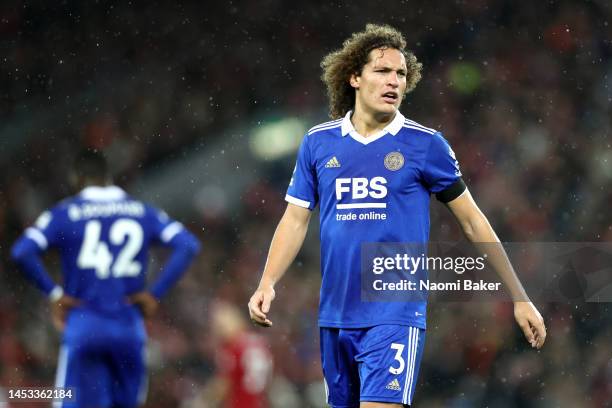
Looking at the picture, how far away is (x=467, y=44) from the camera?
11.2 metres

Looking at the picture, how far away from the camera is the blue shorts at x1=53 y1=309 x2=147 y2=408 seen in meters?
6.05

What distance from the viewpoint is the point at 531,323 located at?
151 inches

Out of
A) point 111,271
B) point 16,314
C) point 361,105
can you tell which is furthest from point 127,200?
point 16,314

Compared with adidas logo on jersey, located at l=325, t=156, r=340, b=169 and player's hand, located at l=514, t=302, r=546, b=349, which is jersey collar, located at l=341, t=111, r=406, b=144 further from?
player's hand, located at l=514, t=302, r=546, b=349

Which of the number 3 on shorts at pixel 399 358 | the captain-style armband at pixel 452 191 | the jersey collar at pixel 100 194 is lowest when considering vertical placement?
the number 3 on shorts at pixel 399 358

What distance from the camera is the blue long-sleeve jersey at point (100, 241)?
6.04 metres

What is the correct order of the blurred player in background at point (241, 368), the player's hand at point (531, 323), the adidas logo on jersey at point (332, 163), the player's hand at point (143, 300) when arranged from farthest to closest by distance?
the blurred player in background at point (241, 368), the player's hand at point (143, 300), the adidas logo on jersey at point (332, 163), the player's hand at point (531, 323)

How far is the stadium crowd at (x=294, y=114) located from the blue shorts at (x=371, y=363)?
17.2 ft

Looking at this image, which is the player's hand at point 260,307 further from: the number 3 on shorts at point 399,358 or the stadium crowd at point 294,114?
the stadium crowd at point 294,114

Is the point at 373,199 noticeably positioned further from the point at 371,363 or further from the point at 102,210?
the point at 102,210

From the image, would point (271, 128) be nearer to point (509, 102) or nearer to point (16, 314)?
point (509, 102)

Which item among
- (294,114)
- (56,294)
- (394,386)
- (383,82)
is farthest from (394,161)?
(294,114)

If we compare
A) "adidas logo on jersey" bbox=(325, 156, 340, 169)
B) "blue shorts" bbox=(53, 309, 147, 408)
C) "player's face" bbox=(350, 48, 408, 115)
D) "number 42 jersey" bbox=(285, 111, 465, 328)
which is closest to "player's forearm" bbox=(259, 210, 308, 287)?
"number 42 jersey" bbox=(285, 111, 465, 328)

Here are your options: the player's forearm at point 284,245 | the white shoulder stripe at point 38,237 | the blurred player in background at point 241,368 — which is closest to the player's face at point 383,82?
the player's forearm at point 284,245
